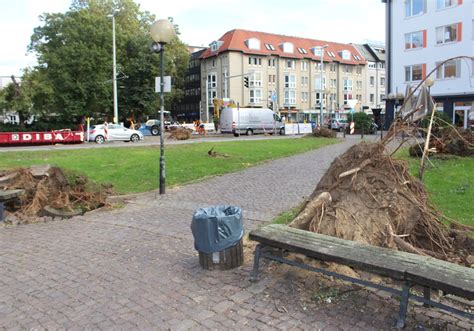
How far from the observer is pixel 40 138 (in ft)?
97.0

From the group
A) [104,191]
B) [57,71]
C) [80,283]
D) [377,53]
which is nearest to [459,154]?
[104,191]

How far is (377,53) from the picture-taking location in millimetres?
96500

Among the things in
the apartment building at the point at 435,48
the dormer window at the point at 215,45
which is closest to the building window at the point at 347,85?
the dormer window at the point at 215,45

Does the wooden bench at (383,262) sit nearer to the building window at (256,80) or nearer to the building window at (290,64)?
the building window at (256,80)

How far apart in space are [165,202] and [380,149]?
17.5 feet

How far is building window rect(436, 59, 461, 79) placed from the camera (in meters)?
40.1

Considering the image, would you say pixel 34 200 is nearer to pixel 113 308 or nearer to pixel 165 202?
pixel 165 202

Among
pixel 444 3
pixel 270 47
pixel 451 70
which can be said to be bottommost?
pixel 451 70

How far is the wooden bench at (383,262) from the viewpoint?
11.5 ft

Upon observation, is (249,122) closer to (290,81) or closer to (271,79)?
(271,79)

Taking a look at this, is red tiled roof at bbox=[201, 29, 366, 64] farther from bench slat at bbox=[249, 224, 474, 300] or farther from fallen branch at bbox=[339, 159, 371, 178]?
bench slat at bbox=[249, 224, 474, 300]

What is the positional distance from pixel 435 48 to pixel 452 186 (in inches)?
1469

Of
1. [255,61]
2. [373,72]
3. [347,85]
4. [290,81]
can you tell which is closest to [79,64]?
[255,61]

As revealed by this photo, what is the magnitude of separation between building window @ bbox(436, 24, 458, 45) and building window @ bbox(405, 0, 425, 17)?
3.03 metres
